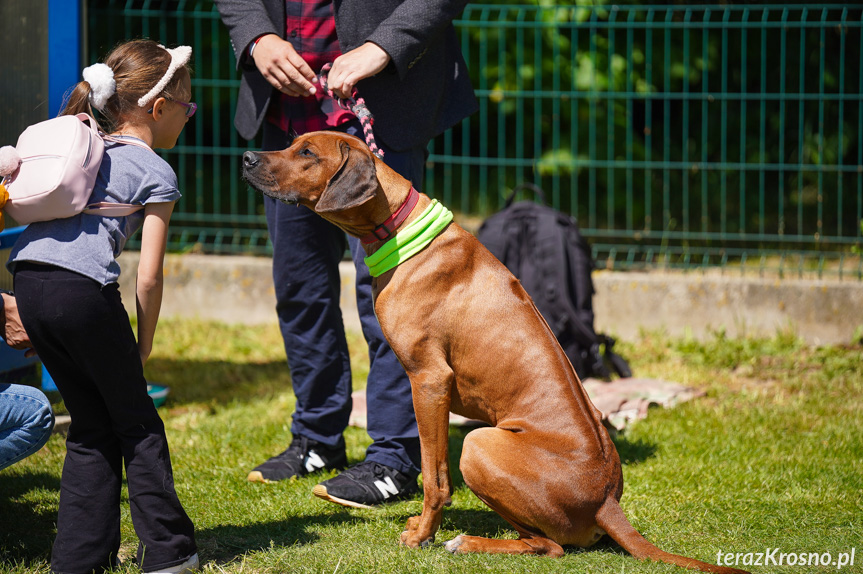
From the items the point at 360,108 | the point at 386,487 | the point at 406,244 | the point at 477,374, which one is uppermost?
the point at 360,108

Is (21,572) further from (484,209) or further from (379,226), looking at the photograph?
(484,209)

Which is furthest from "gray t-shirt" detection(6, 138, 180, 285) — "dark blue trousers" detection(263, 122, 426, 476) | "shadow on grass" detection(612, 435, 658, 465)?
"shadow on grass" detection(612, 435, 658, 465)

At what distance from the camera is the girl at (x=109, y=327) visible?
2.77 m

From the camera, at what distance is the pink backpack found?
2.69 meters

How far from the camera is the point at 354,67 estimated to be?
3473mm

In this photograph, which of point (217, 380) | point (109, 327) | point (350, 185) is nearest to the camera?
point (109, 327)

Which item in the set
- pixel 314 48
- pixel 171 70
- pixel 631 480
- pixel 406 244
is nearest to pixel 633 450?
pixel 631 480

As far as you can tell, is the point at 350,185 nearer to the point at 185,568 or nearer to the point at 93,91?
the point at 93,91

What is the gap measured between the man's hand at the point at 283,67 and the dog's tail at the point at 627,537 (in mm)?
1943

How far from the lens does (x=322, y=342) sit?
4.16m

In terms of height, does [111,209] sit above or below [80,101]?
below

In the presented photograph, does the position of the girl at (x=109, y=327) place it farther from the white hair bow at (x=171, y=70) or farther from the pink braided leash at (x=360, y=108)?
the pink braided leash at (x=360, y=108)

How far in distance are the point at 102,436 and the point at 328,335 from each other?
1.38 metres

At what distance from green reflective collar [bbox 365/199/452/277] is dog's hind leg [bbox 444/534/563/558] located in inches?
39.3
